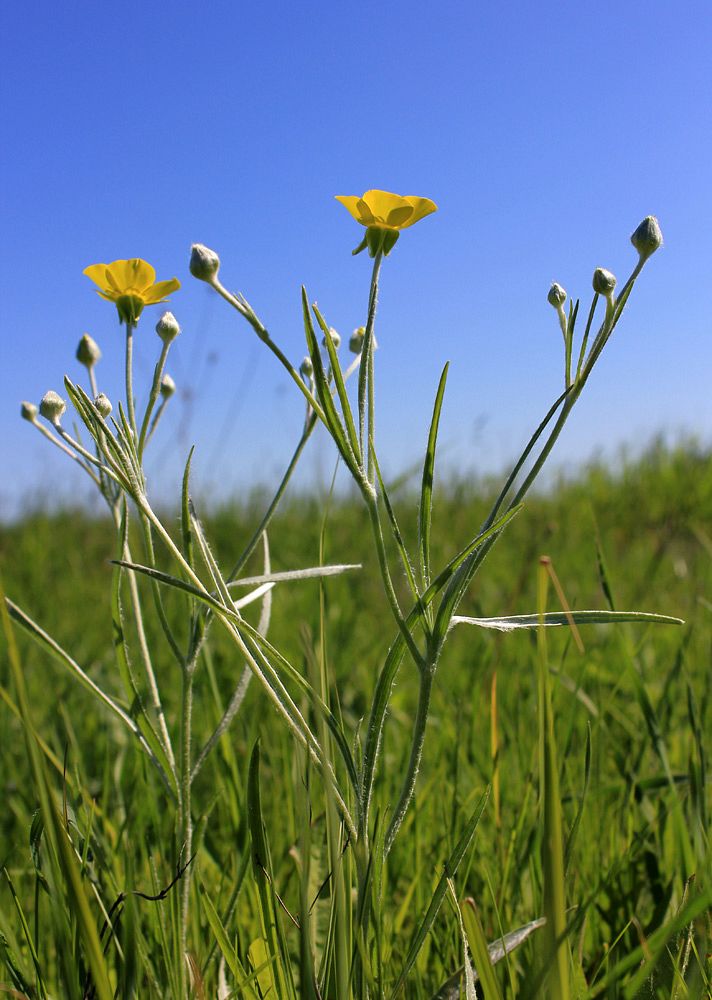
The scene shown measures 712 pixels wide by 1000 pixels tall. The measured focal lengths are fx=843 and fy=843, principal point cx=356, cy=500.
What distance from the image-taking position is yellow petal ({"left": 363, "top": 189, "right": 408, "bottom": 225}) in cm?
73

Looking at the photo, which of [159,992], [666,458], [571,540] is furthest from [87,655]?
[666,458]

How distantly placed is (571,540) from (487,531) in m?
3.13

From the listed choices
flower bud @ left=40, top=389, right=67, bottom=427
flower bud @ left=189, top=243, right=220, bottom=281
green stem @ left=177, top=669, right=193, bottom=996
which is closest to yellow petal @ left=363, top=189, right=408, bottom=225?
flower bud @ left=189, top=243, right=220, bottom=281

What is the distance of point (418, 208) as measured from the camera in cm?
75

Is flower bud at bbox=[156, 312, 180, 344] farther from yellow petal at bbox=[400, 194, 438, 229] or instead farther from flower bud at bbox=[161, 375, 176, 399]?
yellow petal at bbox=[400, 194, 438, 229]

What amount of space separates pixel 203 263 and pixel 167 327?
0.17 m

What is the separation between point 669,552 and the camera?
11.1 ft

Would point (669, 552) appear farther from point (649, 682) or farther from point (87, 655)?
point (87, 655)

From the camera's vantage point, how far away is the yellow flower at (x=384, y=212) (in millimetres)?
736

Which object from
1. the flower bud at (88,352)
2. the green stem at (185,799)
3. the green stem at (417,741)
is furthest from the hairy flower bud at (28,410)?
the green stem at (417,741)

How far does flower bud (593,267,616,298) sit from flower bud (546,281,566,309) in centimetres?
6

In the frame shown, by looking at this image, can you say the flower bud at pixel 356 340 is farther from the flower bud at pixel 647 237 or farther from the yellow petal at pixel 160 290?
the flower bud at pixel 647 237

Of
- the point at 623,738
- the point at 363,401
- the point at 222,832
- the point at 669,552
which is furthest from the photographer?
the point at 669,552

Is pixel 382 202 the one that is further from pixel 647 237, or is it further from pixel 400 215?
pixel 647 237
